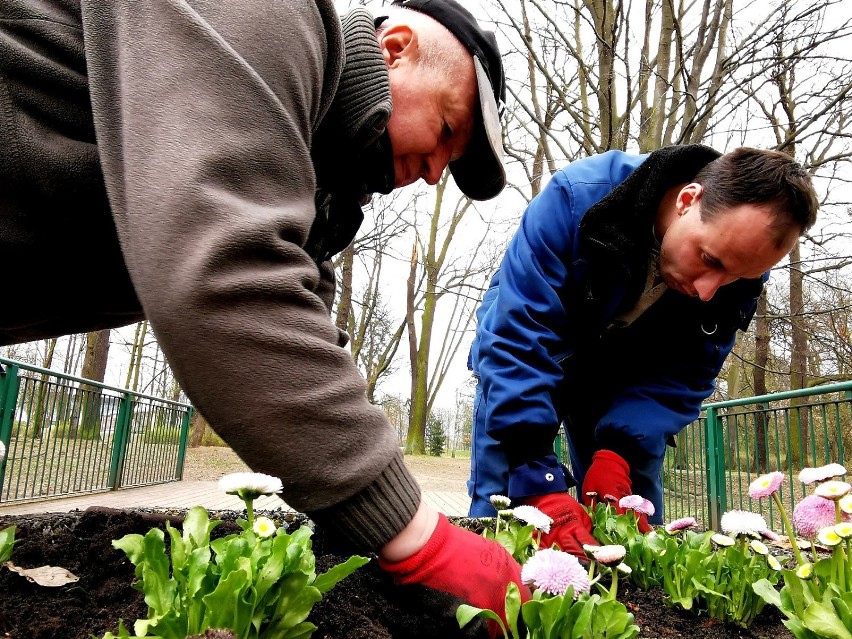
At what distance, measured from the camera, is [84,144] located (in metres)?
0.95

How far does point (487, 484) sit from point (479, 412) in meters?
0.31

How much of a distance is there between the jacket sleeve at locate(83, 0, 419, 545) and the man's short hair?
1.64 m

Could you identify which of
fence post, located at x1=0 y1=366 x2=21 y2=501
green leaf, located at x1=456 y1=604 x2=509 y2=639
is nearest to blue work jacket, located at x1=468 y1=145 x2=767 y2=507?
green leaf, located at x1=456 y1=604 x2=509 y2=639

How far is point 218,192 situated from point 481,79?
2.73 feet

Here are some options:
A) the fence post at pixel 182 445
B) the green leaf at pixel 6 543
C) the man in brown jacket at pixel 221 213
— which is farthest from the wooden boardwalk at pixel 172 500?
the man in brown jacket at pixel 221 213

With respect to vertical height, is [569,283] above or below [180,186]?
above

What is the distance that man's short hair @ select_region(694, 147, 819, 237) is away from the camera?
6.47 ft

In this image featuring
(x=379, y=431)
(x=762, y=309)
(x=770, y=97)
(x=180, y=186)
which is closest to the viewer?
(x=180, y=186)

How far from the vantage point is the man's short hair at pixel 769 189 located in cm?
197

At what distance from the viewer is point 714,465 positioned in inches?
187

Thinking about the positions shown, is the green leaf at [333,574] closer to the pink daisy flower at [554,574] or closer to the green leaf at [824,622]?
the pink daisy flower at [554,574]

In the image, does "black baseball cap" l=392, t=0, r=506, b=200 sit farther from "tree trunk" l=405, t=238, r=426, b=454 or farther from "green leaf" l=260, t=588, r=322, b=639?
"tree trunk" l=405, t=238, r=426, b=454

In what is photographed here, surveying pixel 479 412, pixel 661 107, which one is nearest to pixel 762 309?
pixel 661 107

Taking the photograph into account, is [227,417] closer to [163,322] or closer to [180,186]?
[163,322]
